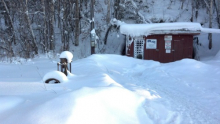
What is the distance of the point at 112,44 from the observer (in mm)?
21125

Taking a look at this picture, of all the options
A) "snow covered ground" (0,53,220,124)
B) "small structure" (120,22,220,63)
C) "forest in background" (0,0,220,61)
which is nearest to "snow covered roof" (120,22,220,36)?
"small structure" (120,22,220,63)

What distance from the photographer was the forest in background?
17.7 metres

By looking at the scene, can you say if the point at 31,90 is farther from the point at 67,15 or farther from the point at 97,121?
the point at 67,15

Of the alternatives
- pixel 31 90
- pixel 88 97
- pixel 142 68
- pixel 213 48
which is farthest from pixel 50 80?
pixel 213 48

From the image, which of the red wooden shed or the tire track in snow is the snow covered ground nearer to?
the tire track in snow

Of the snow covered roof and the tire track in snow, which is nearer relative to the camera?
the tire track in snow

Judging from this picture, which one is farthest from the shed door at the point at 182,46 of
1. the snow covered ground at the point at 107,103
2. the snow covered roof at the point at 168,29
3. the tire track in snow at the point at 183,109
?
the tire track in snow at the point at 183,109

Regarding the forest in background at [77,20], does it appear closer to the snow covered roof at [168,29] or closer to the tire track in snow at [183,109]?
the snow covered roof at [168,29]

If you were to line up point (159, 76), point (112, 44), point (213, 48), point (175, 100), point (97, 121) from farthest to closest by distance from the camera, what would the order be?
point (112, 44)
point (213, 48)
point (159, 76)
point (175, 100)
point (97, 121)

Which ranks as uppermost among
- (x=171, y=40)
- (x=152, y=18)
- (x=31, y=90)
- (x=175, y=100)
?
(x=152, y=18)

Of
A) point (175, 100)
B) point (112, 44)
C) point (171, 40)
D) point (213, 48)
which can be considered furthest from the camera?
point (112, 44)

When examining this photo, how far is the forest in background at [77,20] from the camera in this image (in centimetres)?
1773

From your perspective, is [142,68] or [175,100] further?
[142,68]

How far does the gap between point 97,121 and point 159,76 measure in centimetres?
533
